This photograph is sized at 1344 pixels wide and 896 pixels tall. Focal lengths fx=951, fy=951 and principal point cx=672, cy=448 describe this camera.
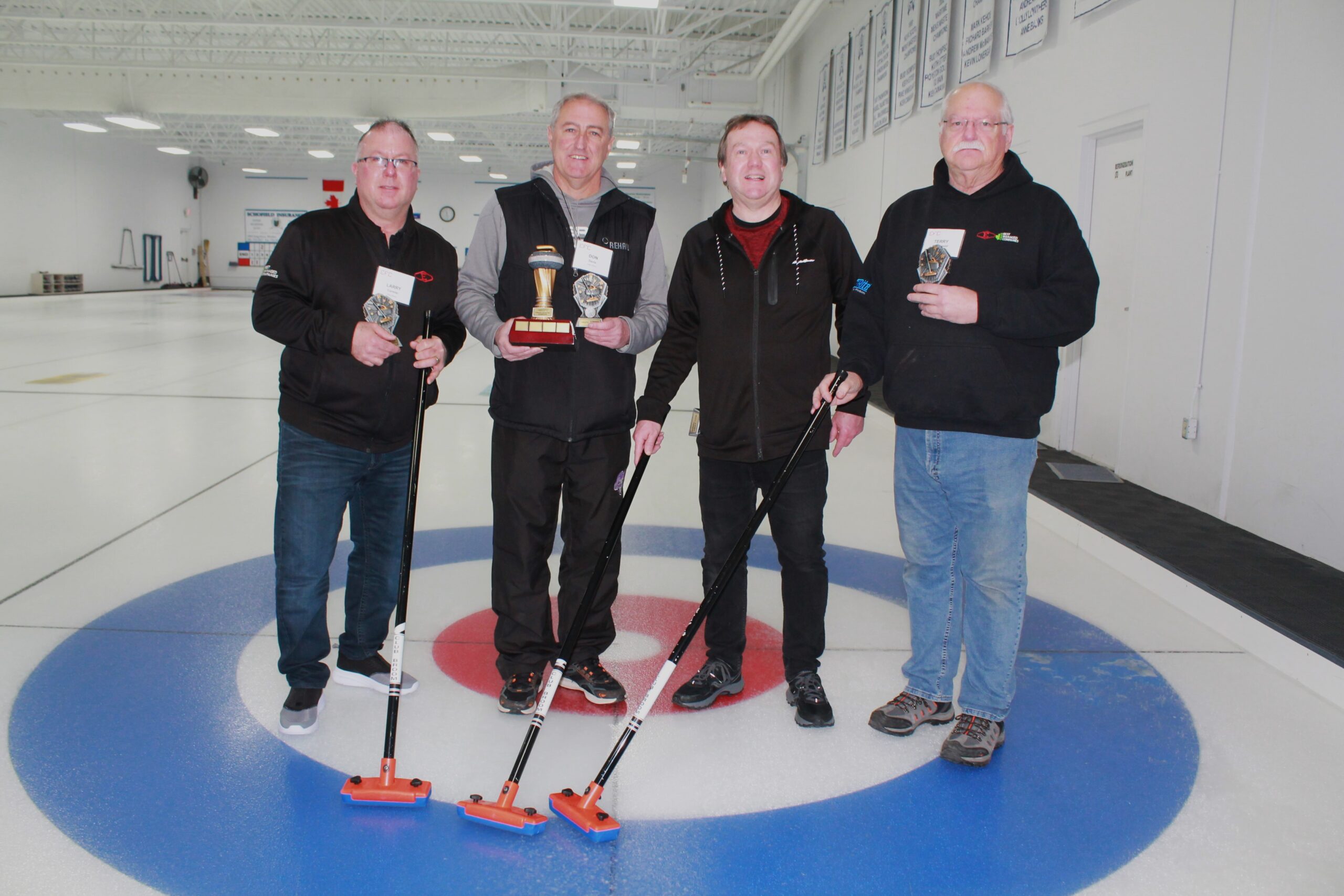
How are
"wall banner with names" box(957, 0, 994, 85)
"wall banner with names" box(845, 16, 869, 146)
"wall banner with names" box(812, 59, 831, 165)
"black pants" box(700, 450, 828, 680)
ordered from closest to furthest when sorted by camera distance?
"black pants" box(700, 450, 828, 680) < "wall banner with names" box(957, 0, 994, 85) < "wall banner with names" box(845, 16, 869, 146) < "wall banner with names" box(812, 59, 831, 165)

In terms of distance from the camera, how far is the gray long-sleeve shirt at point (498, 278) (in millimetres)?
2584

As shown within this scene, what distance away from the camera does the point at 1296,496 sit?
4156 millimetres

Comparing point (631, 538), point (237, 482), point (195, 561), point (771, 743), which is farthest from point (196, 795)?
point (237, 482)

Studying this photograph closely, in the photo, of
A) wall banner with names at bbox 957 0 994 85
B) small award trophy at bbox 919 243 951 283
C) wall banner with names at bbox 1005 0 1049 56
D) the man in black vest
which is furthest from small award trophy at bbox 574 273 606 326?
wall banner with names at bbox 957 0 994 85

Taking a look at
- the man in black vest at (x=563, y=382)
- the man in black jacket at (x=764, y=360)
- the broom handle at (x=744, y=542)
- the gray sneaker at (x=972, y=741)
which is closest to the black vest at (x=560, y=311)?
the man in black vest at (x=563, y=382)

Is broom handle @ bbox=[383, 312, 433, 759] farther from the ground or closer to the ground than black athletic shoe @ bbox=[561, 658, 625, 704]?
farther from the ground

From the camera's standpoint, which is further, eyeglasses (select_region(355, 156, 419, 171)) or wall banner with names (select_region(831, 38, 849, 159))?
wall banner with names (select_region(831, 38, 849, 159))

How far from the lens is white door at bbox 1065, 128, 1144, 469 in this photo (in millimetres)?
5711

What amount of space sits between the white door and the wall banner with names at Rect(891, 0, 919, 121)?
3478 mm

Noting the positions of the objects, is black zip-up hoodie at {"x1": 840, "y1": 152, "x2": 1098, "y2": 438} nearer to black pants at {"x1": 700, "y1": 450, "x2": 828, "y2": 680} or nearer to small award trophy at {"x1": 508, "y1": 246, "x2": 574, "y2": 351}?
black pants at {"x1": 700, "y1": 450, "x2": 828, "y2": 680}

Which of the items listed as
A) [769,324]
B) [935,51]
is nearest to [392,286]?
[769,324]

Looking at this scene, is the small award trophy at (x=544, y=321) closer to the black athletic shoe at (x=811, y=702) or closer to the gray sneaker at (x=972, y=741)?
the black athletic shoe at (x=811, y=702)

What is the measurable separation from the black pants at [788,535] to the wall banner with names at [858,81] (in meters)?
9.65

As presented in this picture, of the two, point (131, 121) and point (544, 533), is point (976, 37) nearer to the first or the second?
point (544, 533)
